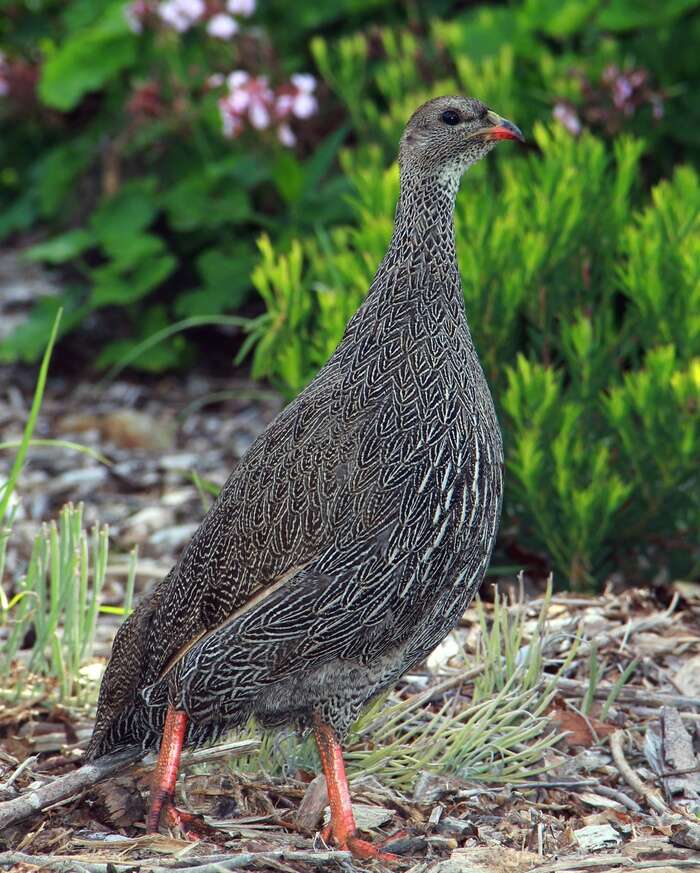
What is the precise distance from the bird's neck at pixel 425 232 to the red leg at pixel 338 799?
102 cm

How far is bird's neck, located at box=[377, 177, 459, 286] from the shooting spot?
3.25 meters

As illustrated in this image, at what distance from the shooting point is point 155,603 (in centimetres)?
341

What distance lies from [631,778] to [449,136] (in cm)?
158

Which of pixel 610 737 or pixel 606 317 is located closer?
pixel 610 737

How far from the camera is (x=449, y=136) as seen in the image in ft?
10.8

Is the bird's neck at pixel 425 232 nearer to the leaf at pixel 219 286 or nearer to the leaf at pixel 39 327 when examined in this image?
the leaf at pixel 219 286

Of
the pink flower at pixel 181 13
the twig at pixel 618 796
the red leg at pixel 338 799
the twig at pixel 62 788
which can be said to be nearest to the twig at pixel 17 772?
the twig at pixel 62 788

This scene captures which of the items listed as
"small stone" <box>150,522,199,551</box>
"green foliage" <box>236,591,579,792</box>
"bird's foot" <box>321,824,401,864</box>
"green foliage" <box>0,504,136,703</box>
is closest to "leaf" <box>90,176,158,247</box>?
"small stone" <box>150,522,199,551</box>

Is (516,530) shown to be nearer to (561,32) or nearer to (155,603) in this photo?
(155,603)

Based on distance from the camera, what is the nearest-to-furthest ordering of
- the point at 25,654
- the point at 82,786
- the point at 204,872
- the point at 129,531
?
the point at 204,872 → the point at 82,786 → the point at 25,654 → the point at 129,531

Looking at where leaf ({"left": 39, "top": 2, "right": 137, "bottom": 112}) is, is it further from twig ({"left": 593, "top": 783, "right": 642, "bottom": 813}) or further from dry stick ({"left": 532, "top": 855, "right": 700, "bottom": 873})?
dry stick ({"left": 532, "top": 855, "right": 700, "bottom": 873})

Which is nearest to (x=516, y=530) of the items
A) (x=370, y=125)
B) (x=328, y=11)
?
(x=370, y=125)

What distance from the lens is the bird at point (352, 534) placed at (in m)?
3.05

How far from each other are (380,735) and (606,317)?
1.72 metres
